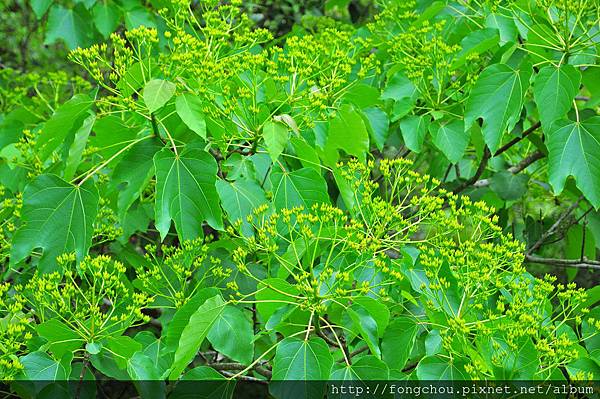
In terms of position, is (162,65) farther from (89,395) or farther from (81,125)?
(89,395)

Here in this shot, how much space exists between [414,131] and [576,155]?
0.61 m

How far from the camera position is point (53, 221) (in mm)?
2496

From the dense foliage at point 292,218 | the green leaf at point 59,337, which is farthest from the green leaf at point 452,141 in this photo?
the green leaf at point 59,337

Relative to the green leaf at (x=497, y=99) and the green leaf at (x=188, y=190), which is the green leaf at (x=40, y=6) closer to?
the green leaf at (x=188, y=190)

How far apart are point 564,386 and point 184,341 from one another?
1013 mm

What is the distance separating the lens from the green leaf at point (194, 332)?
6.80 ft

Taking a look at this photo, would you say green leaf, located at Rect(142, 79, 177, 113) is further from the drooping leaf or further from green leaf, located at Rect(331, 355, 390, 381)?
green leaf, located at Rect(331, 355, 390, 381)

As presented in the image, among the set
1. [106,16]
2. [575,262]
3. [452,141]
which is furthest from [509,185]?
[106,16]

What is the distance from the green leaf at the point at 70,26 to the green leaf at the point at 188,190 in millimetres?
2501

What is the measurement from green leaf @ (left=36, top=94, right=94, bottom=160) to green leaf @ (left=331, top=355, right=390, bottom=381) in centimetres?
120

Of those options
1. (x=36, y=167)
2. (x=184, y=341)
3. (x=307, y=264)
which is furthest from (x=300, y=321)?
(x=36, y=167)

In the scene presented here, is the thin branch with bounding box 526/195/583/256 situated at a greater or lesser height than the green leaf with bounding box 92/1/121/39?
lesser

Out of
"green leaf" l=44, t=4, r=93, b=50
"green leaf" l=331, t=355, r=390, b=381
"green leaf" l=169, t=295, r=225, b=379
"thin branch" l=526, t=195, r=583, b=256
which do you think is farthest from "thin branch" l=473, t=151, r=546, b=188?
"green leaf" l=44, t=4, r=93, b=50

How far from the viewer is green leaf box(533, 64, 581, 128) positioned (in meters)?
2.79
